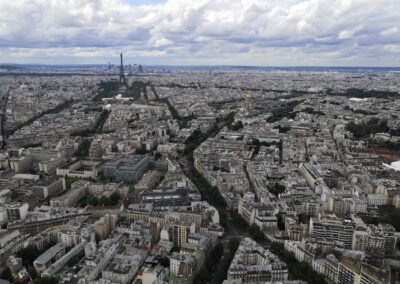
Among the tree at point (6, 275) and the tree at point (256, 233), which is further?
the tree at point (256, 233)

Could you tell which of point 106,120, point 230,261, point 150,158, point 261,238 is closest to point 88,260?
point 230,261

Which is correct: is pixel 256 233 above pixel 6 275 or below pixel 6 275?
above

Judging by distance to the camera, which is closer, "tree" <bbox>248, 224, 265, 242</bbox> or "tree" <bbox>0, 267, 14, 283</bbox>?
"tree" <bbox>0, 267, 14, 283</bbox>

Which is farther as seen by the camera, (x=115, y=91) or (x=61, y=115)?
(x=115, y=91)

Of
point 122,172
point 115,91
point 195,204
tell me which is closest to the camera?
point 195,204

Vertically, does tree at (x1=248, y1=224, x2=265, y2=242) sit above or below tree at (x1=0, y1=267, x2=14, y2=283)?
Result: above

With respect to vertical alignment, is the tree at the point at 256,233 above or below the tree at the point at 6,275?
above

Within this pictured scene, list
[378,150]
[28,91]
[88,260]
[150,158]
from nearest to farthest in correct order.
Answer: [88,260]
[150,158]
[378,150]
[28,91]

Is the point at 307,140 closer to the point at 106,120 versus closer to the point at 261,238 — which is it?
the point at 261,238

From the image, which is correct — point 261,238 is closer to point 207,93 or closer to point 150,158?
point 150,158

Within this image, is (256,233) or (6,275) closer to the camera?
(6,275)
